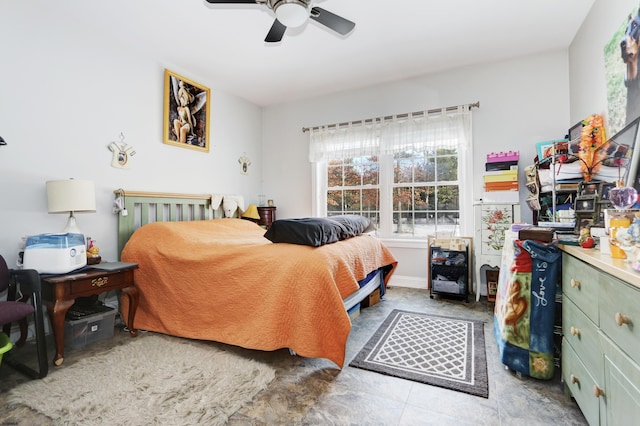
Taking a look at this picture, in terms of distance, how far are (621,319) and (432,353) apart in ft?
4.33

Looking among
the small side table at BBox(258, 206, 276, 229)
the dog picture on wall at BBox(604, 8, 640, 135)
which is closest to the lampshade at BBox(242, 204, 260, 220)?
the small side table at BBox(258, 206, 276, 229)

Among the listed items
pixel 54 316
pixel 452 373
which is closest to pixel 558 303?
pixel 452 373

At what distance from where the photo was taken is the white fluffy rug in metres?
1.55

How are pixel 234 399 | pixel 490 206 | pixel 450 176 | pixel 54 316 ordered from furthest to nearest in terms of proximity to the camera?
pixel 450 176 → pixel 490 206 → pixel 54 316 → pixel 234 399

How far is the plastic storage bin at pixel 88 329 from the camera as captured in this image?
230cm

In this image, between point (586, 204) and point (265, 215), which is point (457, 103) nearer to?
point (586, 204)

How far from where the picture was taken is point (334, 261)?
6.97ft

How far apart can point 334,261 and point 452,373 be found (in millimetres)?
1002

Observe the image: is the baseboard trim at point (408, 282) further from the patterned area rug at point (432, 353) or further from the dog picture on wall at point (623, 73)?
the dog picture on wall at point (623, 73)

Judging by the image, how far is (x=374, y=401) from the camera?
1663mm

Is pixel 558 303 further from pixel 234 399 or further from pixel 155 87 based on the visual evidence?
pixel 155 87

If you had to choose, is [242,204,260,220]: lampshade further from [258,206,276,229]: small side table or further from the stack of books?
the stack of books

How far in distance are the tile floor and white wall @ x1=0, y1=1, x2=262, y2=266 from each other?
124 cm

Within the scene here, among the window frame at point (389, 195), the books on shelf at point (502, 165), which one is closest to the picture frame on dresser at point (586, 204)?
the books on shelf at point (502, 165)
